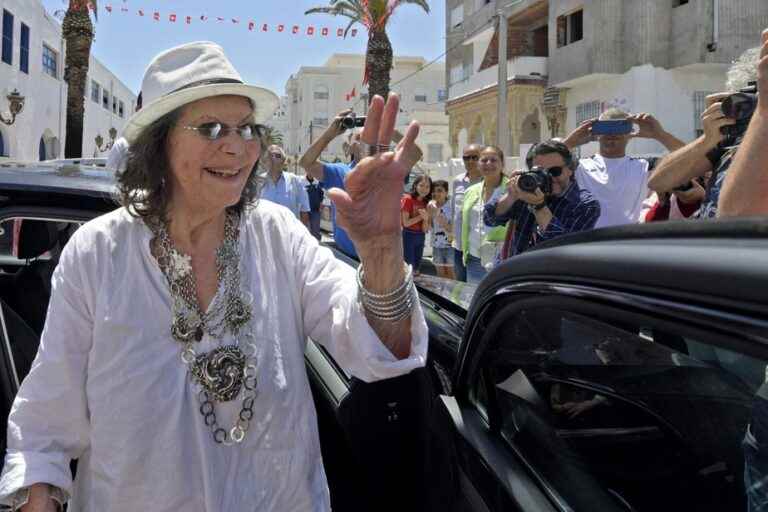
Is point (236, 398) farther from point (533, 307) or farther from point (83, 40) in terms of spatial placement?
point (83, 40)

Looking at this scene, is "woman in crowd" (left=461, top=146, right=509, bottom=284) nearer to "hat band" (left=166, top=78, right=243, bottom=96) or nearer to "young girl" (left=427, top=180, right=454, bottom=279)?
"young girl" (left=427, top=180, right=454, bottom=279)

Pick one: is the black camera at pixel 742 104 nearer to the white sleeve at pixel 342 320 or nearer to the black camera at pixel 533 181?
the black camera at pixel 533 181

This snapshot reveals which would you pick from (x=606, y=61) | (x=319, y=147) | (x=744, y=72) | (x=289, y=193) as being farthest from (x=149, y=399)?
(x=606, y=61)

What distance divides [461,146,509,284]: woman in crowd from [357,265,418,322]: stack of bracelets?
3983 millimetres

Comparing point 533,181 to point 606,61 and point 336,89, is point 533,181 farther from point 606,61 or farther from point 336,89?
point 336,89

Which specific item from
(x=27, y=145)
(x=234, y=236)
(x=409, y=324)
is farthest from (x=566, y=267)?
(x=27, y=145)

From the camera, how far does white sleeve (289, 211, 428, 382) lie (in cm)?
153

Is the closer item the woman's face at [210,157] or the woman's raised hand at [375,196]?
the woman's raised hand at [375,196]

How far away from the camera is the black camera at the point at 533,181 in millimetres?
3988

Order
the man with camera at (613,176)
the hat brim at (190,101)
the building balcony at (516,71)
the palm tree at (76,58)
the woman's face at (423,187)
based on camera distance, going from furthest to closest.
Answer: the building balcony at (516,71) < the palm tree at (76,58) < the woman's face at (423,187) < the man with camera at (613,176) < the hat brim at (190,101)

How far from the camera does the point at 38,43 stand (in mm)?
26844

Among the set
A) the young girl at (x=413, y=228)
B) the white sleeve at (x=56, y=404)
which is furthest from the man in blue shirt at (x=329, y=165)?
the white sleeve at (x=56, y=404)

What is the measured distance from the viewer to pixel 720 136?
2.81 meters

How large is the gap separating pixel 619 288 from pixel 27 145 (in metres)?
28.0
